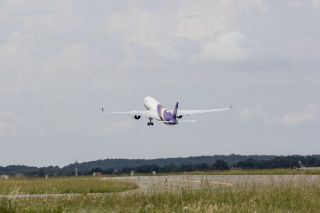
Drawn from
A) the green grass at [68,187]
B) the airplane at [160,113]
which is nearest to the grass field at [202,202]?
the green grass at [68,187]

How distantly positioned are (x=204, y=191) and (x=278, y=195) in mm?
2853

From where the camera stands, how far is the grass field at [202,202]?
20.1 meters

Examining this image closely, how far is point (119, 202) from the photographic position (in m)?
24.0

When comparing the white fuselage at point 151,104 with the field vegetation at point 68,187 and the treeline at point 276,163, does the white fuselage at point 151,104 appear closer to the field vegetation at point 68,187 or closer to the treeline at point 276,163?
the treeline at point 276,163

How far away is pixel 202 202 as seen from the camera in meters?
22.4

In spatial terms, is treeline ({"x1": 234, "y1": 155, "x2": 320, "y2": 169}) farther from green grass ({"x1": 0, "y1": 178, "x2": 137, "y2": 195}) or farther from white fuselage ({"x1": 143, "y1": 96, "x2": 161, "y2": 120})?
green grass ({"x1": 0, "y1": 178, "x2": 137, "y2": 195})

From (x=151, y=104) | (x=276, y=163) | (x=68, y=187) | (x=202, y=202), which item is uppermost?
(x=151, y=104)

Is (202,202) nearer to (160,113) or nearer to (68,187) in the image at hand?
(68,187)

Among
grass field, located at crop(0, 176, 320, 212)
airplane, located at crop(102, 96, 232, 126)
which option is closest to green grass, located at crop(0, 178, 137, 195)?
grass field, located at crop(0, 176, 320, 212)

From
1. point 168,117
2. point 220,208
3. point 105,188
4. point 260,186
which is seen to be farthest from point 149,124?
point 220,208

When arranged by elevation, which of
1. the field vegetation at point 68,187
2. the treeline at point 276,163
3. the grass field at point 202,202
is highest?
the treeline at point 276,163

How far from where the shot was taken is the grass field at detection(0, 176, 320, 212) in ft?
66.1

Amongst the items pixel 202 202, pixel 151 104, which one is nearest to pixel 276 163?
pixel 151 104

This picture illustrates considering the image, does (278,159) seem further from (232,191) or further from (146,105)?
(232,191)
